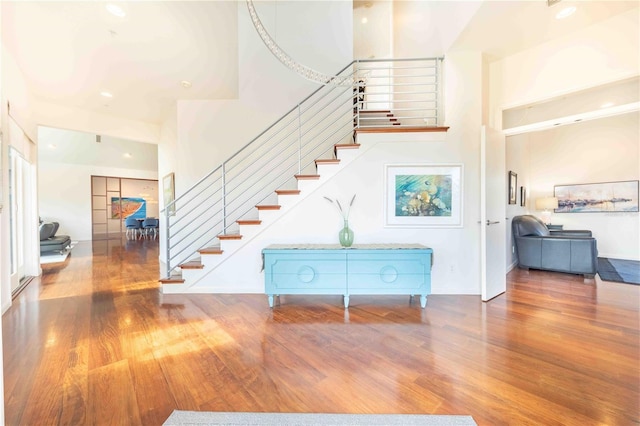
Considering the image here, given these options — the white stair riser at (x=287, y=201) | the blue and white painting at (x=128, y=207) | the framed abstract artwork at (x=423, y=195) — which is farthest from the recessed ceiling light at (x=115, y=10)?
the blue and white painting at (x=128, y=207)

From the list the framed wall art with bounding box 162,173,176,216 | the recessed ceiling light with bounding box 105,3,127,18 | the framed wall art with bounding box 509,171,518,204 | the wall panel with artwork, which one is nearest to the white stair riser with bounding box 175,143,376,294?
the framed wall art with bounding box 162,173,176,216

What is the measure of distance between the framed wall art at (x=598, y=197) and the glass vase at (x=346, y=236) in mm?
5890

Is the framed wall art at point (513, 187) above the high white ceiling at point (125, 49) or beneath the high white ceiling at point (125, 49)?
beneath

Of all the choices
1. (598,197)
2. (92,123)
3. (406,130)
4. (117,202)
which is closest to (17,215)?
(92,123)

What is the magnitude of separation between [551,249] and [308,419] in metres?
5.00

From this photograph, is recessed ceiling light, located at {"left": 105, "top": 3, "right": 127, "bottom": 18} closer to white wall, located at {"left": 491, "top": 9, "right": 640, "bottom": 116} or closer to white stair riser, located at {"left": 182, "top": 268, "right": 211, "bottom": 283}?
white stair riser, located at {"left": 182, "top": 268, "right": 211, "bottom": 283}

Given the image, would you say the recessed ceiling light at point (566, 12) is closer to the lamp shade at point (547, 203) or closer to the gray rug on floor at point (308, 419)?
the gray rug on floor at point (308, 419)

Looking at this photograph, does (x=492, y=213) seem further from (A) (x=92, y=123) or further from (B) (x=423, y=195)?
(A) (x=92, y=123)

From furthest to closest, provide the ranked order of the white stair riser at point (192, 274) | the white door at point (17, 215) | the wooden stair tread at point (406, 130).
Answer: the white door at point (17, 215)
the white stair riser at point (192, 274)
the wooden stair tread at point (406, 130)

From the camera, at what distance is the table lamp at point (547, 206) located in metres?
5.77

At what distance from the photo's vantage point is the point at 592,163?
18.8ft

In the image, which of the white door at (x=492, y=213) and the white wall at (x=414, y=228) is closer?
the white door at (x=492, y=213)

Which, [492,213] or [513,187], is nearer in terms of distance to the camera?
[492,213]

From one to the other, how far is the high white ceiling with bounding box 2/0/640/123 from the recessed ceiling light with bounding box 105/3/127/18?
0.18 ft
